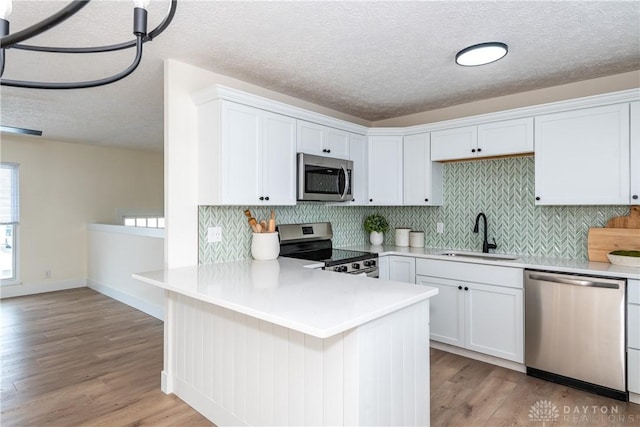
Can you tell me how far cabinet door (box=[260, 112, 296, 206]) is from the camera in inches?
111

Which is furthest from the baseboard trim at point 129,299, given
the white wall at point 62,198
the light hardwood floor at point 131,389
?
the white wall at point 62,198

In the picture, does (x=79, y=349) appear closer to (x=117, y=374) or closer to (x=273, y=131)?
(x=117, y=374)

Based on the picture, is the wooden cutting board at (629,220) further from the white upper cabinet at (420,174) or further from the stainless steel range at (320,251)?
the stainless steel range at (320,251)

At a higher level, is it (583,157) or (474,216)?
(583,157)

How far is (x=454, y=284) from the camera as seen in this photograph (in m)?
3.24

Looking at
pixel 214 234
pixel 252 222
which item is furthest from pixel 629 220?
pixel 214 234

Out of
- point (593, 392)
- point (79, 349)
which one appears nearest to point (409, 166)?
point (593, 392)

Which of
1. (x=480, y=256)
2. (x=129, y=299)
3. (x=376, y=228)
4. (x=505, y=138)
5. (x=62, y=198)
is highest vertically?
(x=505, y=138)

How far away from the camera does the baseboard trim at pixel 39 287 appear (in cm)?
530

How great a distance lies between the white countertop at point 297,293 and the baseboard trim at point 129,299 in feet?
7.02

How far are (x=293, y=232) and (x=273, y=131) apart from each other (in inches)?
39.7

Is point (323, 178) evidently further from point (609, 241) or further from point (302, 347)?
point (609, 241)

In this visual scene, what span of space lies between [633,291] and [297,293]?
2.30 metres

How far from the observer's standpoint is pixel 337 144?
11.5 ft
